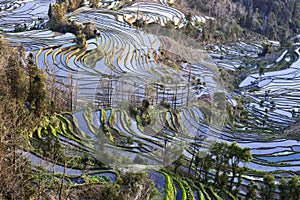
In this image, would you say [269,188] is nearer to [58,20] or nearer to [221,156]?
[221,156]

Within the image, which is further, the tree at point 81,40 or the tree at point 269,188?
the tree at point 81,40

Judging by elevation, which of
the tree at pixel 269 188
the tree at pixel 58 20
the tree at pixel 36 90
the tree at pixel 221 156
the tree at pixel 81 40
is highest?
the tree at pixel 58 20

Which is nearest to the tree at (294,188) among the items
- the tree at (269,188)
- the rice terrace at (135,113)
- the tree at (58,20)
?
the rice terrace at (135,113)

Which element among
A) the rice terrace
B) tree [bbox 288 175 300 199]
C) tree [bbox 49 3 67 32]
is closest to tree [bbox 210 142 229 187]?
the rice terrace

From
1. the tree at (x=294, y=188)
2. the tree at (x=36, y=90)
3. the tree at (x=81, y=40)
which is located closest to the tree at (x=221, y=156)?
the tree at (x=294, y=188)

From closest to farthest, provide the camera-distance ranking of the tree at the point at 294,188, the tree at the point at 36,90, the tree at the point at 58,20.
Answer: the tree at the point at 294,188 < the tree at the point at 36,90 < the tree at the point at 58,20

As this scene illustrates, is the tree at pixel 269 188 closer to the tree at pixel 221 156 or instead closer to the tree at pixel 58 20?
the tree at pixel 221 156

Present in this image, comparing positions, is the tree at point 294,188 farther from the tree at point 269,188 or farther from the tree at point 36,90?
the tree at point 36,90

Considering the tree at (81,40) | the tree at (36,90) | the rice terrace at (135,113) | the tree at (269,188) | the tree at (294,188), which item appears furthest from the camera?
the tree at (81,40)

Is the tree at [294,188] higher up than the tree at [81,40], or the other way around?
the tree at [81,40]
